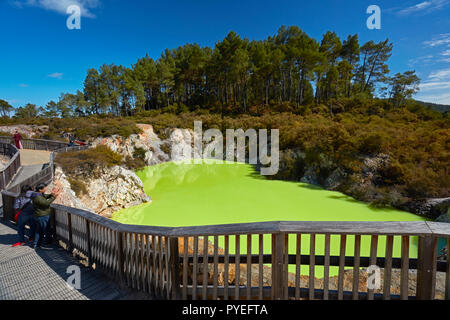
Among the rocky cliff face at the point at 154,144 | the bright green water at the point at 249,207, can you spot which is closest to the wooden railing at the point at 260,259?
the bright green water at the point at 249,207

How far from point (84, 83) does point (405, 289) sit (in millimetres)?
61576

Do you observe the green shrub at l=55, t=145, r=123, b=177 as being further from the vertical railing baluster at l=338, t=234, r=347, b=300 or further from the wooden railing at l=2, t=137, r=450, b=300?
the vertical railing baluster at l=338, t=234, r=347, b=300

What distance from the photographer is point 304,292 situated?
2.42 meters

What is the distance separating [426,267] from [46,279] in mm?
4692

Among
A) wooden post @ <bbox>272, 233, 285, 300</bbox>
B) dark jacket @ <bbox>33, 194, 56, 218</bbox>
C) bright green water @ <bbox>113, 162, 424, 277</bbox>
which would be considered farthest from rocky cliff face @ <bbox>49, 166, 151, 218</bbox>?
wooden post @ <bbox>272, 233, 285, 300</bbox>

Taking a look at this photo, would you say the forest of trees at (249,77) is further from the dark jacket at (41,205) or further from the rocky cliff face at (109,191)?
the dark jacket at (41,205)

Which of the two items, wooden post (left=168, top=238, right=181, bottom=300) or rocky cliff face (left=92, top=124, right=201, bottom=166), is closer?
wooden post (left=168, top=238, right=181, bottom=300)

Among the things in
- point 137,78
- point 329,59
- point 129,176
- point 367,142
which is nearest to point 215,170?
point 129,176

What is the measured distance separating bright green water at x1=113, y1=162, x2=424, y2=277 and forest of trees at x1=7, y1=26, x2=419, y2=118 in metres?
25.2

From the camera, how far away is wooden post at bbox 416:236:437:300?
6.42 feet

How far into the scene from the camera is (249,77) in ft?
152

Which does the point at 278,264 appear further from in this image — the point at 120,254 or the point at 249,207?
the point at 249,207

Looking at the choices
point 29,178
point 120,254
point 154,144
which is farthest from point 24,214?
point 154,144
